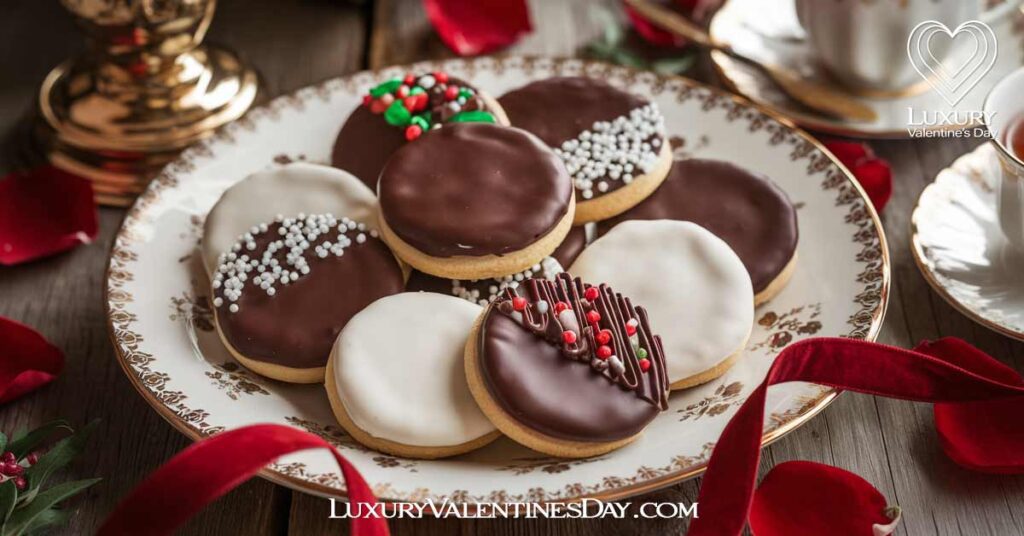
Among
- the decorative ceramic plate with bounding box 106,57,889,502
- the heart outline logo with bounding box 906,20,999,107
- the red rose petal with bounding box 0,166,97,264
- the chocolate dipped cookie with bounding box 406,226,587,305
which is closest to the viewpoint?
the decorative ceramic plate with bounding box 106,57,889,502

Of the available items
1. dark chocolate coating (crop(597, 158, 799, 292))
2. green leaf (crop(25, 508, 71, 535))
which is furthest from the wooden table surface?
dark chocolate coating (crop(597, 158, 799, 292))

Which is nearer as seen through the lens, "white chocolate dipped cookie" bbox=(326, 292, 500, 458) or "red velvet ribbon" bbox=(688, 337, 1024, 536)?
"red velvet ribbon" bbox=(688, 337, 1024, 536)

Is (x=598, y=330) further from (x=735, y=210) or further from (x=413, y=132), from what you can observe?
(x=413, y=132)

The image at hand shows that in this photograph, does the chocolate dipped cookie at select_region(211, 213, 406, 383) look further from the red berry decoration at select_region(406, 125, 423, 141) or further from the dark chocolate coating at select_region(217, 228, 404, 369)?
the red berry decoration at select_region(406, 125, 423, 141)

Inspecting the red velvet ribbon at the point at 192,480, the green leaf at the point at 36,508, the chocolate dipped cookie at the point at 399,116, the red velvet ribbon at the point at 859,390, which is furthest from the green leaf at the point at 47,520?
the red velvet ribbon at the point at 859,390

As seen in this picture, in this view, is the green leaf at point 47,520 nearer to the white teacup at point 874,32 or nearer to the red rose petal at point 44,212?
the red rose petal at point 44,212

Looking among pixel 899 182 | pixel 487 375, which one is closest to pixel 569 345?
pixel 487 375

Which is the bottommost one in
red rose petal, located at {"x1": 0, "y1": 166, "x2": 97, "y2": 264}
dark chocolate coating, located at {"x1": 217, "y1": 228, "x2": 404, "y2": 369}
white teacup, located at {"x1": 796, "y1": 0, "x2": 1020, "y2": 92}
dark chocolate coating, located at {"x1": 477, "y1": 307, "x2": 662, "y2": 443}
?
red rose petal, located at {"x1": 0, "y1": 166, "x2": 97, "y2": 264}

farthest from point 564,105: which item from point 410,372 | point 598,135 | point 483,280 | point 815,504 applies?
point 815,504
